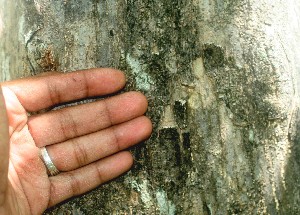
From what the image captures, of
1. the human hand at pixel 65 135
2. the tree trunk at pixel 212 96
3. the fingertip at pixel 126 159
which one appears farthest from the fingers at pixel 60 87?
the fingertip at pixel 126 159

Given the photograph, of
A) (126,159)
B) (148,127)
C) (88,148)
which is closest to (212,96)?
(148,127)

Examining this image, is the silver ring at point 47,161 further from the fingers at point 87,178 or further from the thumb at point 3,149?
the thumb at point 3,149

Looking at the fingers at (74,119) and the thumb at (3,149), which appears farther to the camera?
the fingers at (74,119)

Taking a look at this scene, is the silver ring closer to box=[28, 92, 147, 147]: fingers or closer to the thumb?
box=[28, 92, 147, 147]: fingers

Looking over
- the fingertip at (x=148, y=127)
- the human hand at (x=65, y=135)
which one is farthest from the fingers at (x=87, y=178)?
the fingertip at (x=148, y=127)

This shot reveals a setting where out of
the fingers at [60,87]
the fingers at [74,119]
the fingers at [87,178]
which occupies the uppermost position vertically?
the fingers at [60,87]

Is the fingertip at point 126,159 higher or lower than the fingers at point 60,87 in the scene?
lower

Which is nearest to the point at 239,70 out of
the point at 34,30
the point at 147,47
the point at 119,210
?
the point at 147,47

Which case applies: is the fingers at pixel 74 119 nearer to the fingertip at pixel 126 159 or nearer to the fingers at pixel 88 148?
the fingers at pixel 88 148
